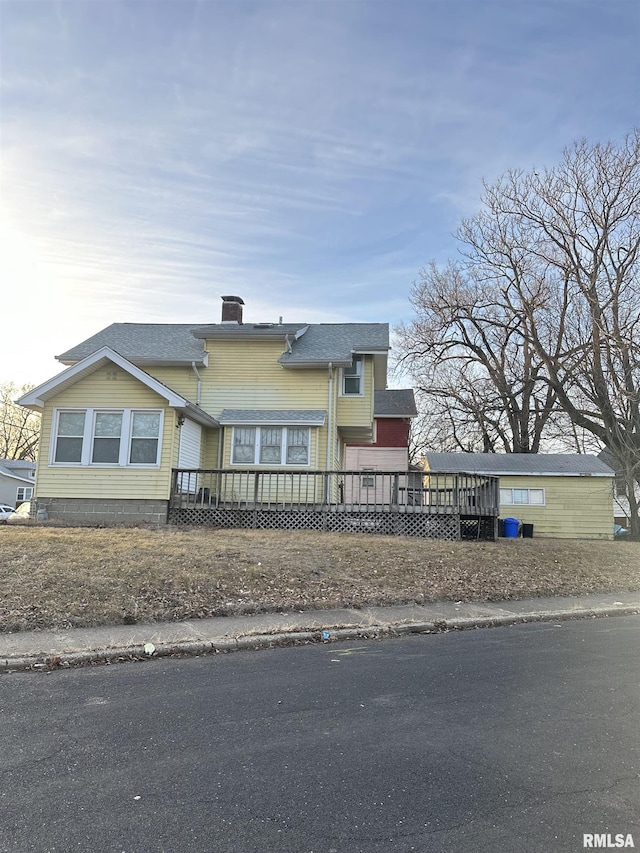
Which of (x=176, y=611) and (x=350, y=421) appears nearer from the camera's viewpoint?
(x=176, y=611)

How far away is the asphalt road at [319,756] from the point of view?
322 cm

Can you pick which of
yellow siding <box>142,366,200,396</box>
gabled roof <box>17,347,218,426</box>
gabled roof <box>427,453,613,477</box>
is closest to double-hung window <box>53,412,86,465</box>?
gabled roof <box>17,347,218,426</box>

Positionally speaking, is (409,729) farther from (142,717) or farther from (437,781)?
(142,717)

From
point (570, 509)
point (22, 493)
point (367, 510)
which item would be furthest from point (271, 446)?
point (22, 493)

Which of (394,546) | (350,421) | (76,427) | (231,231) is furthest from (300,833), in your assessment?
(350,421)

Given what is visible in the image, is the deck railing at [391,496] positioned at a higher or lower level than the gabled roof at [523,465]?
lower

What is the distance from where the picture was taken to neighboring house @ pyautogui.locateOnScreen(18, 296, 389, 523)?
1745 cm

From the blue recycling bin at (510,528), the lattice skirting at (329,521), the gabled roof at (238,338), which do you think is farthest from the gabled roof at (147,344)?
the blue recycling bin at (510,528)

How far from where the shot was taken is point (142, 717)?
193 inches

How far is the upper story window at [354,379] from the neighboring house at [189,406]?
4 cm

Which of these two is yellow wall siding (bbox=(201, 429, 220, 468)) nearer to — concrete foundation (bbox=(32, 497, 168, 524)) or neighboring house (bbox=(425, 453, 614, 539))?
concrete foundation (bbox=(32, 497, 168, 524))

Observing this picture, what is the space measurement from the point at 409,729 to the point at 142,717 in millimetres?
2106

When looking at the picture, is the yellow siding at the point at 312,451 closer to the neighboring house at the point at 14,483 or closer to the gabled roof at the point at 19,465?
the neighboring house at the point at 14,483

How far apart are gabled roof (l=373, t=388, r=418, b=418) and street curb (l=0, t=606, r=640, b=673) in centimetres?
2505
